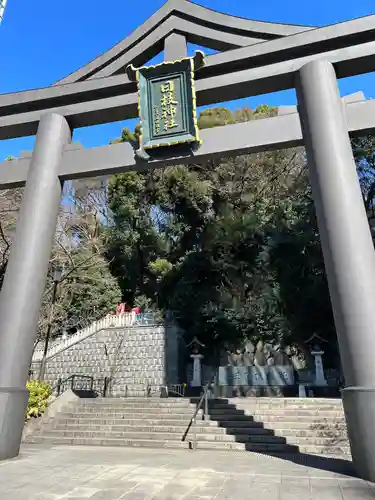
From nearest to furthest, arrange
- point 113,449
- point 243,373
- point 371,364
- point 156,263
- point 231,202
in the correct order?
point 371,364, point 113,449, point 243,373, point 156,263, point 231,202

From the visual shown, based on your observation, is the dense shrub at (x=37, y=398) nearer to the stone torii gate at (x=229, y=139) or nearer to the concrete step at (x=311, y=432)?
the stone torii gate at (x=229, y=139)

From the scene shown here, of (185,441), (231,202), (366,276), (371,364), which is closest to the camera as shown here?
(371,364)

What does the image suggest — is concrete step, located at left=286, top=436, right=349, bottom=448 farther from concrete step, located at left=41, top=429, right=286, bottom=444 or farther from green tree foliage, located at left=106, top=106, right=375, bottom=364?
green tree foliage, located at left=106, top=106, right=375, bottom=364

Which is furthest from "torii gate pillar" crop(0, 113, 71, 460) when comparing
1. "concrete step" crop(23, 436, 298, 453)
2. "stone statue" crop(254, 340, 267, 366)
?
"stone statue" crop(254, 340, 267, 366)

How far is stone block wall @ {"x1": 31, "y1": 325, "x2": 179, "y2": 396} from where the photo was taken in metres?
18.5

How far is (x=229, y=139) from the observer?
663 cm

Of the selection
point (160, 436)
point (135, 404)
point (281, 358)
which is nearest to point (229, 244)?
point (281, 358)

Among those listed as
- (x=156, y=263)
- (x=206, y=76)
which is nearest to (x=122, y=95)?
(x=206, y=76)

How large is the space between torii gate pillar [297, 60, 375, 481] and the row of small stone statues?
14.9 m

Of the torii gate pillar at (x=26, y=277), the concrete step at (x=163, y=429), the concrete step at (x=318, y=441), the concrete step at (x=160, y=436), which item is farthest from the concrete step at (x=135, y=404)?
the torii gate pillar at (x=26, y=277)

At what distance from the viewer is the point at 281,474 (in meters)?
4.65

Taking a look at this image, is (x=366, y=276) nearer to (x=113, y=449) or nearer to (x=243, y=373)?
(x=113, y=449)

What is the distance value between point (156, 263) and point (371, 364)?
68.7 ft

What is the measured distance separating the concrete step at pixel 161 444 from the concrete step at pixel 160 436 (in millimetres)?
201
